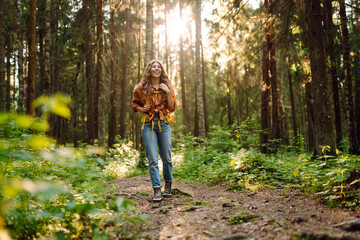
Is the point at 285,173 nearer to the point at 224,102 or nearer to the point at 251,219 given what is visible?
the point at 251,219

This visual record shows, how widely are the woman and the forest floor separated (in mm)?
580

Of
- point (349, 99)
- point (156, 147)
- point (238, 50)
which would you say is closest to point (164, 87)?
point (156, 147)

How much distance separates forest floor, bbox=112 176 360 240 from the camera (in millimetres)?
2404

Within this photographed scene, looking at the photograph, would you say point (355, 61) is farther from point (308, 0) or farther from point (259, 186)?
point (259, 186)

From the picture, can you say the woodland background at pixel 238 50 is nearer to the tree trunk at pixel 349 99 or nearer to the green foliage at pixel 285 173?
the tree trunk at pixel 349 99

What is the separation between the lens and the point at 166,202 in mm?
4238

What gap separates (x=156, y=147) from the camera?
4.50 metres

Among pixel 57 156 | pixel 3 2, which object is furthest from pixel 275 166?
pixel 3 2

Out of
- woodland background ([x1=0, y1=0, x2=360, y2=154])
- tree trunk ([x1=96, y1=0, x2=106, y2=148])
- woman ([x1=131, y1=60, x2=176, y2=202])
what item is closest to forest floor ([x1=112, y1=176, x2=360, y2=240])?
woman ([x1=131, y1=60, x2=176, y2=202])

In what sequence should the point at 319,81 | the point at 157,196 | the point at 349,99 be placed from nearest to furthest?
the point at 157,196 < the point at 319,81 < the point at 349,99

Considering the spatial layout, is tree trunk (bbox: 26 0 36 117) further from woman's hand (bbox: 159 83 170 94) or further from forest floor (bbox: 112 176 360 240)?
forest floor (bbox: 112 176 360 240)

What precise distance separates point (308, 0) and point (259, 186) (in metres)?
4.17

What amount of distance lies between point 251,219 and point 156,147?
6.95 ft

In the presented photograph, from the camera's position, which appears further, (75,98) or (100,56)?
(75,98)
